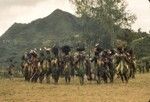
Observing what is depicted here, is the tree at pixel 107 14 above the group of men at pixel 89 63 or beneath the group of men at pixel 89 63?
above

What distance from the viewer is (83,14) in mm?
74625

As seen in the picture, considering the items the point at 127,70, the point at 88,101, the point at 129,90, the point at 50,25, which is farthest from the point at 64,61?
the point at 50,25

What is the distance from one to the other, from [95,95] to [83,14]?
52398 mm

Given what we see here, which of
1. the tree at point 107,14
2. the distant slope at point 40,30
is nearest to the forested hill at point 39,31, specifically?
the distant slope at point 40,30

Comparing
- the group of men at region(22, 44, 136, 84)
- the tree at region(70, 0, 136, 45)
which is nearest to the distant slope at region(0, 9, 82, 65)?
the tree at region(70, 0, 136, 45)

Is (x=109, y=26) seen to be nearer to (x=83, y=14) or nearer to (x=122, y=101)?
(x=83, y=14)

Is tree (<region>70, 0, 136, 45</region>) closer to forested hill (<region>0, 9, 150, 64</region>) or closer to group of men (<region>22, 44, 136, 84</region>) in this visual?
group of men (<region>22, 44, 136, 84</region>)

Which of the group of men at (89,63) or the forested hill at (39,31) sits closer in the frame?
the group of men at (89,63)

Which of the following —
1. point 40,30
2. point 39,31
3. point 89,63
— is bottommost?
point 89,63

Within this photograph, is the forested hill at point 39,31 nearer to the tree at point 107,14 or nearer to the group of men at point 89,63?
the tree at point 107,14

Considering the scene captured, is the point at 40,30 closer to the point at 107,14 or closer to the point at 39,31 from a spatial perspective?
the point at 39,31

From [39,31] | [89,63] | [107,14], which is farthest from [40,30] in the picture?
[89,63]

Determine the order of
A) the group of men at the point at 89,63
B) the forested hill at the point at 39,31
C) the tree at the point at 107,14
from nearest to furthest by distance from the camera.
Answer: the group of men at the point at 89,63 < the tree at the point at 107,14 < the forested hill at the point at 39,31

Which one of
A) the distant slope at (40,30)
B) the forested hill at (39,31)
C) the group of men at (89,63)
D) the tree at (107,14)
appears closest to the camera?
the group of men at (89,63)
